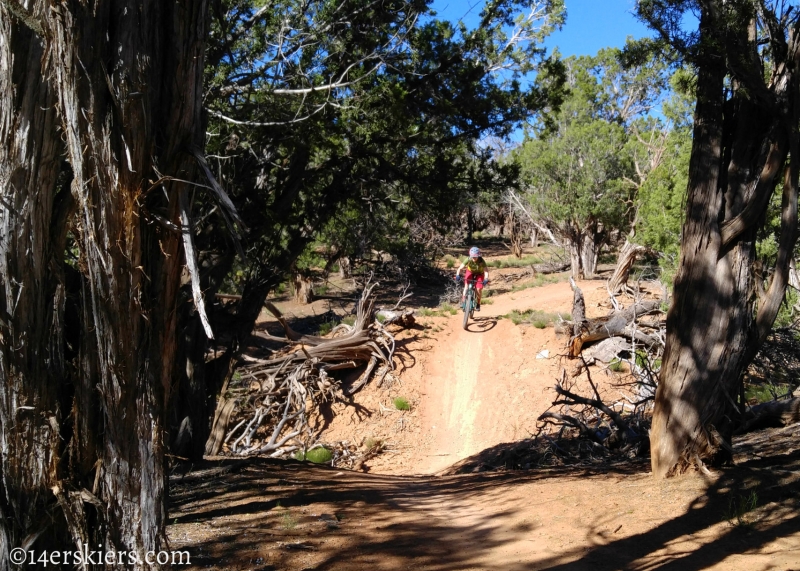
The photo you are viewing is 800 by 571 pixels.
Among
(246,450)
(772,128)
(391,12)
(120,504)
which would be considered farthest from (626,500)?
(246,450)

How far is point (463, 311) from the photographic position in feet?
59.9

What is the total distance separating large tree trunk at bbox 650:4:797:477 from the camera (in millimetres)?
5734

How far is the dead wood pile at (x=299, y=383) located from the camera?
47.0ft

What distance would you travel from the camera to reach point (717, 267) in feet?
19.2

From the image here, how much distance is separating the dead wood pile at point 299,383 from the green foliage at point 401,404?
0.77 m

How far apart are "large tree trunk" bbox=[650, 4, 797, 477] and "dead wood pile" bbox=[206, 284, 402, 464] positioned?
8852mm

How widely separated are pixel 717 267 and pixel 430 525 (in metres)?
3.15

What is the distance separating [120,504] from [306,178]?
231 inches

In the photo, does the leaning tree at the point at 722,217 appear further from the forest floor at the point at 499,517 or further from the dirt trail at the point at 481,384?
the dirt trail at the point at 481,384

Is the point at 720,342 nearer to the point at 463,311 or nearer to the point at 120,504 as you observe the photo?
the point at 120,504

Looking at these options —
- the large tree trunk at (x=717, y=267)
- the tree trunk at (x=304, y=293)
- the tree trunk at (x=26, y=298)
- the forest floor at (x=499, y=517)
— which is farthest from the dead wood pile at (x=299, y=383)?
the tree trunk at (x=26, y=298)

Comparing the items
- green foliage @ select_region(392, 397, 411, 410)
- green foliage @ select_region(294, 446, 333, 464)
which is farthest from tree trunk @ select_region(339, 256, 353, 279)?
green foliage @ select_region(294, 446, 333, 464)

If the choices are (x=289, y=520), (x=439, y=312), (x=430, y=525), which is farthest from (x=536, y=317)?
(x=289, y=520)

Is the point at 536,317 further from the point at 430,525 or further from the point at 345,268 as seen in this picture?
the point at 430,525
